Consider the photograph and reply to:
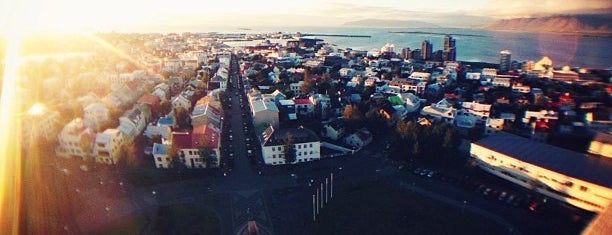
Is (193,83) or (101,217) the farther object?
(193,83)

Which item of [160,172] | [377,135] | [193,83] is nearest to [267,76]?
[193,83]

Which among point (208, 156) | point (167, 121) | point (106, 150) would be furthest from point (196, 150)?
point (167, 121)

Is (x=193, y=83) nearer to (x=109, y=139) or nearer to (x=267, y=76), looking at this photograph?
(x=267, y=76)

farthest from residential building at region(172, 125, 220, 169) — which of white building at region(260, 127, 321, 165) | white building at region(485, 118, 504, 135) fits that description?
white building at region(485, 118, 504, 135)

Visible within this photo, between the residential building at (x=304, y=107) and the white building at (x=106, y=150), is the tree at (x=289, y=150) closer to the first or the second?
the white building at (x=106, y=150)

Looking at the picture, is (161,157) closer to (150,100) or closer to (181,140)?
(181,140)

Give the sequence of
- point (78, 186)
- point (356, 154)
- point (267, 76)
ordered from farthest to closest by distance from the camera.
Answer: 1. point (267, 76)
2. point (356, 154)
3. point (78, 186)
